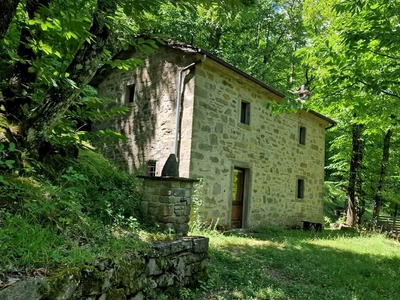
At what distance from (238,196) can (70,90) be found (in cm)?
674

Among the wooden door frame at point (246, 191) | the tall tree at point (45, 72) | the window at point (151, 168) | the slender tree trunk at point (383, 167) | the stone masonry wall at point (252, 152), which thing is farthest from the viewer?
the slender tree trunk at point (383, 167)

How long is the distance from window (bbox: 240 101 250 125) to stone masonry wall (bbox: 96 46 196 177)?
89.2 inches

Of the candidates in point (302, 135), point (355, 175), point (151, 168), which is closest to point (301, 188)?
point (302, 135)

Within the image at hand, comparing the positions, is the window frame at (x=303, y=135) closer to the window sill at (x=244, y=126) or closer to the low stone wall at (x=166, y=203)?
the window sill at (x=244, y=126)

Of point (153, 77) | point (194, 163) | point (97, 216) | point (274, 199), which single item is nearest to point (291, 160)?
point (274, 199)

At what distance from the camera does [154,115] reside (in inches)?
362

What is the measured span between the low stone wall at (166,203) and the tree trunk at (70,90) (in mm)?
1549

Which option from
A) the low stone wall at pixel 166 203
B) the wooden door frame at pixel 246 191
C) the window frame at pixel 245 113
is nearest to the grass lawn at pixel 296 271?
the low stone wall at pixel 166 203

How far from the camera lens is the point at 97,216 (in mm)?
4277

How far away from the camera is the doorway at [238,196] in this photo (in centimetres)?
973

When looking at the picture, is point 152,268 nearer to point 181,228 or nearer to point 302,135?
point 181,228

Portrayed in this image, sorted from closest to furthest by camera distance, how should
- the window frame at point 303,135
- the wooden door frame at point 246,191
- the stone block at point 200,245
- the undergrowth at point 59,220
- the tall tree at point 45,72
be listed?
the undergrowth at point 59,220 → the tall tree at point 45,72 → the stone block at point 200,245 → the wooden door frame at point 246,191 → the window frame at point 303,135

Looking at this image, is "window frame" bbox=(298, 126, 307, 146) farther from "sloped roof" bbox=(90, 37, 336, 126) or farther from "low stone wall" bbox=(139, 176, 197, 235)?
"low stone wall" bbox=(139, 176, 197, 235)

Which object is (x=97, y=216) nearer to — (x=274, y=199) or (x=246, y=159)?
(x=246, y=159)
